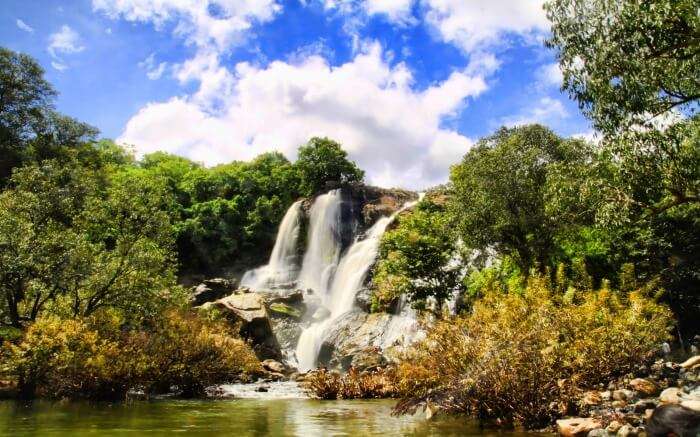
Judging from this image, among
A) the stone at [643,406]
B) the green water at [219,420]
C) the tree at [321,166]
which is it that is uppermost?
the tree at [321,166]

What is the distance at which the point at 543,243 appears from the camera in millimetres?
28391

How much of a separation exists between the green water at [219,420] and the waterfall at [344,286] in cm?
1786

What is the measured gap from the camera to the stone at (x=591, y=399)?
12.3 metres

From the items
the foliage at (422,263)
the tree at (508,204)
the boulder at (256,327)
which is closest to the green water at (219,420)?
the foliage at (422,263)

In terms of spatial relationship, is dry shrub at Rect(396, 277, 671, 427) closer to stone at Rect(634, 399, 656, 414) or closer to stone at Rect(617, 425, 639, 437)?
stone at Rect(634, 399, 656, 414)

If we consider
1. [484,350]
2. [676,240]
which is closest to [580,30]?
[484,350]

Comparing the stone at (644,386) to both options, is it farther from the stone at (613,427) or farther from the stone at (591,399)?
the stone at (613,427)

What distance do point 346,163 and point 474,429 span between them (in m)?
51.1

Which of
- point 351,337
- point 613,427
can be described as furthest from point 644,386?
point 351,337

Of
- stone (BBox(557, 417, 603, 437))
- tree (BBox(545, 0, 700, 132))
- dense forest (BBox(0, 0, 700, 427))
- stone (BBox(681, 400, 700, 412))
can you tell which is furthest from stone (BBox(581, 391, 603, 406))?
tree (BBox(545, 0, 700, 132))

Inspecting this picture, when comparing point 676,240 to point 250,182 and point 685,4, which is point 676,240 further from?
point 250,182

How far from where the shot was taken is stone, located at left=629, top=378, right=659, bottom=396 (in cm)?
1300

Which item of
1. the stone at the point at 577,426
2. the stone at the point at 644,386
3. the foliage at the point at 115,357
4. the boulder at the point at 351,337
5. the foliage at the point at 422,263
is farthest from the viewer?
the boulder at the point at 351,337

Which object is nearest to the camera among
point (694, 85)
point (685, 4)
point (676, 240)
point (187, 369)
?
point (685, 4)
